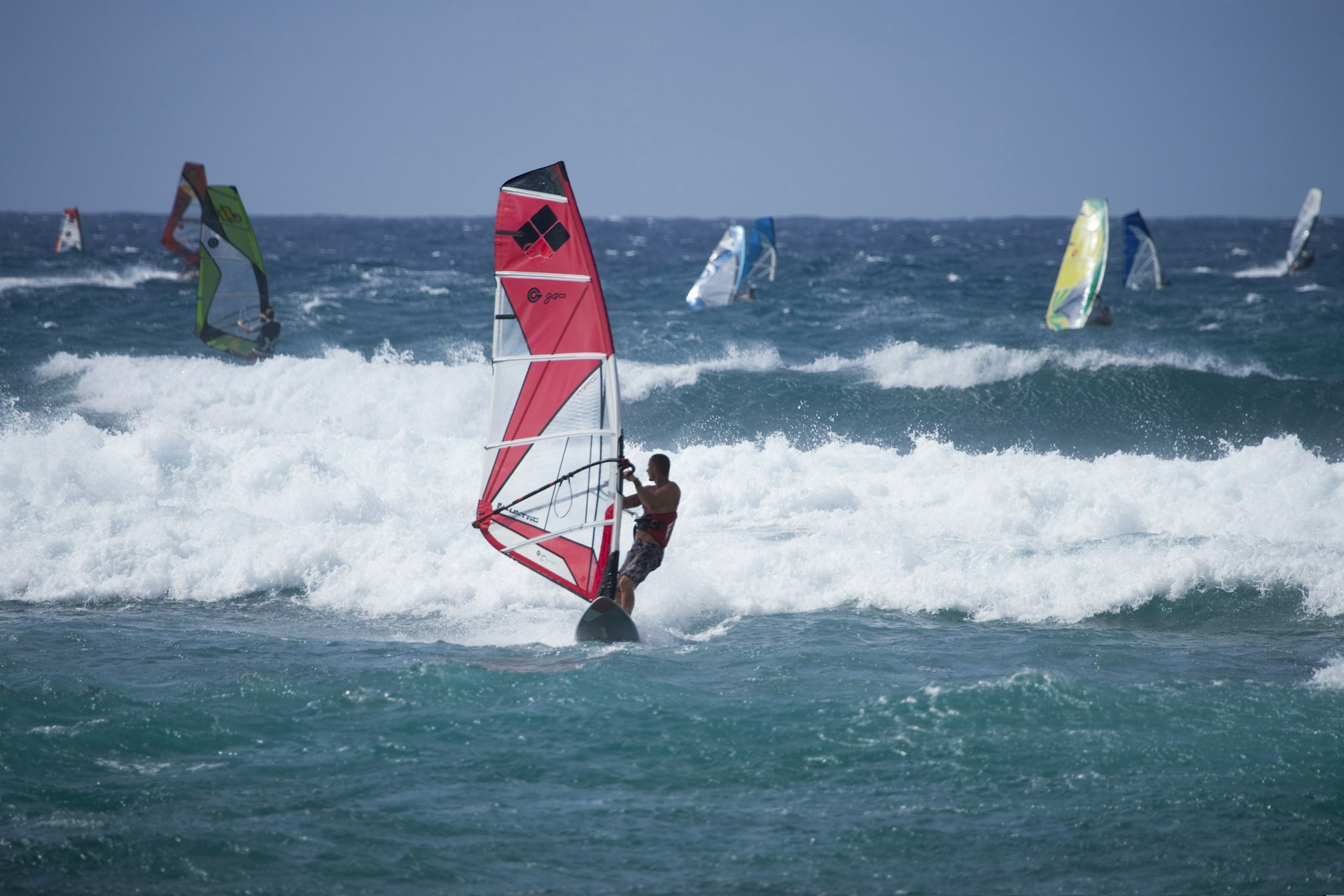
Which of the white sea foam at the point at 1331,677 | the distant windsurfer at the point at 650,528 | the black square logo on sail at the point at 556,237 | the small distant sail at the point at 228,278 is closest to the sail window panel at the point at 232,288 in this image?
the small distant sail at the point at 228,278

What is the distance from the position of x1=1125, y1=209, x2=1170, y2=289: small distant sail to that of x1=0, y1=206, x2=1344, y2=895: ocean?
1114cm

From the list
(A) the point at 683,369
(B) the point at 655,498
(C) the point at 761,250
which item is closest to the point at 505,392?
(B) the point at 655,498

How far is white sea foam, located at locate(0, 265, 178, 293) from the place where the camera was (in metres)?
30.2

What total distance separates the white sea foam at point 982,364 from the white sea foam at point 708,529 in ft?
19.1

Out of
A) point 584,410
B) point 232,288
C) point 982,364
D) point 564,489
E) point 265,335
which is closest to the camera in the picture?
point 584,410

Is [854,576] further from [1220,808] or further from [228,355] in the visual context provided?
[228,355]

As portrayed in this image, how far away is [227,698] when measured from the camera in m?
6.71

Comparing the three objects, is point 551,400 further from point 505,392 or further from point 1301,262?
point 1301,262

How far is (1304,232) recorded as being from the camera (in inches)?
1425

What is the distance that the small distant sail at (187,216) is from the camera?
21688 millimetres

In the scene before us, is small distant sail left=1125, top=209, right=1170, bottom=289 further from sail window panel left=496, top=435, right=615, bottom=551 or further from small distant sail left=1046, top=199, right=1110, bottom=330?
sail window panel left=496, top=435, right=615, bottom=551

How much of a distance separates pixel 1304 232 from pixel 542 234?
36.4 metres

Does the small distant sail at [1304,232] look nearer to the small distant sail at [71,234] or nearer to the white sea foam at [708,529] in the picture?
the white sea foam at [708,529]

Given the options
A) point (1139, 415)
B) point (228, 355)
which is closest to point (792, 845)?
point (1139, 415)
